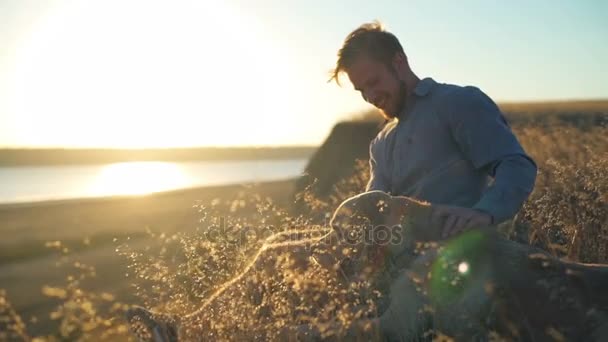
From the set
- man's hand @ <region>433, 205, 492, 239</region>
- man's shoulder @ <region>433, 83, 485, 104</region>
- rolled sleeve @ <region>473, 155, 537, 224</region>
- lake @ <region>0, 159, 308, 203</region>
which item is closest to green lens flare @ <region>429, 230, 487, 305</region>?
man's hand @ <region>433, 205, 492, 239</region>

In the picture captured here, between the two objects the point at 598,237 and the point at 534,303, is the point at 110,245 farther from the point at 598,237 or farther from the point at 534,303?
the point at 534,303

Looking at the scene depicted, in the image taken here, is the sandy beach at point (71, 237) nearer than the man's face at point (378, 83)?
No

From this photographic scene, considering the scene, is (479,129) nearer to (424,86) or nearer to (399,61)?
(424,86)

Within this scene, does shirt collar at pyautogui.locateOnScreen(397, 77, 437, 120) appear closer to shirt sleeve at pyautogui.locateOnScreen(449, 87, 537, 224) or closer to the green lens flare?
shirt sleeve at pyautogui.locateOnScreen(449, 87, 537, 224)

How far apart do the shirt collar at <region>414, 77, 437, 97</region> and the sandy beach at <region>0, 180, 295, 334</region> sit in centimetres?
169

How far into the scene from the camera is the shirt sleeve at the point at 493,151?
160 inches

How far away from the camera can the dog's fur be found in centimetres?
327

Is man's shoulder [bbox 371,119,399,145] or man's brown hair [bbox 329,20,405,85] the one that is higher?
man's brown hair [bbox 329,20,405,85]

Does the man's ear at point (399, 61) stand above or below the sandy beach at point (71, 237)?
above

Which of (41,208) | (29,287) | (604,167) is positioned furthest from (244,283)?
(41,208)

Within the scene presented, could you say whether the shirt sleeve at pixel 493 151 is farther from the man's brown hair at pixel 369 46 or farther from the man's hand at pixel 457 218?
the man's brown hair at pixel 369 46

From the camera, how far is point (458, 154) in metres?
4.69

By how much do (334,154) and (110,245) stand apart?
5.28 meters

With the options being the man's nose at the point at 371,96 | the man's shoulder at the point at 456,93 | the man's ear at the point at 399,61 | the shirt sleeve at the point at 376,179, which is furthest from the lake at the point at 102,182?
the man's shoulder at the point at 456,93
